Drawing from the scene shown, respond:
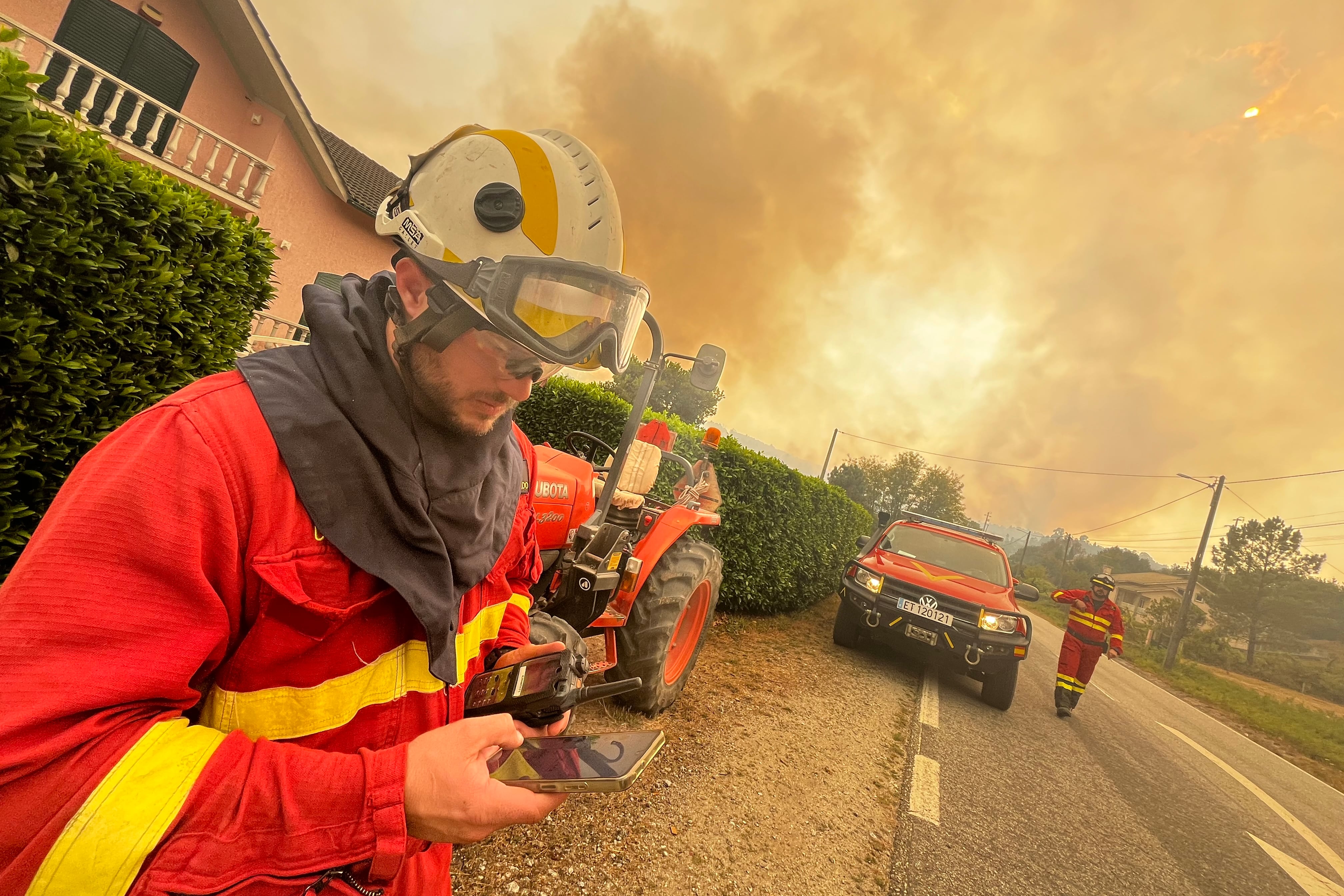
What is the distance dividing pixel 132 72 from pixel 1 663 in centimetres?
1271

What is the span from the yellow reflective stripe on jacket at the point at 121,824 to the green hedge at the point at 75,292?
2.26 m

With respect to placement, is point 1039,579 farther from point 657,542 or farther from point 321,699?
point 321,699

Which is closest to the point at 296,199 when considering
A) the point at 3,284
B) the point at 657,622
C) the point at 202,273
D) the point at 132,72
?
the point at 132,72

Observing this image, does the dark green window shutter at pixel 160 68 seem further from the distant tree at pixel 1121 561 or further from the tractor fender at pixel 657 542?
the distant tree at pixel 1121 561

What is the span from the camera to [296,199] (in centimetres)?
1140

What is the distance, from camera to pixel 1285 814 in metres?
5.92

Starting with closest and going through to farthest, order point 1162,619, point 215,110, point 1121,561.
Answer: point 215,110 → point 1162,619 → point 1121,561

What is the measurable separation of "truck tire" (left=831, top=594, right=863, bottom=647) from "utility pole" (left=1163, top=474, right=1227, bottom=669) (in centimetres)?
2009

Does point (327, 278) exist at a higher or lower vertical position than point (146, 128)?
lower

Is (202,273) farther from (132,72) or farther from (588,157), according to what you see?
(132,72)

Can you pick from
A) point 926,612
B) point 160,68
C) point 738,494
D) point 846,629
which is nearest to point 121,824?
point 926,612

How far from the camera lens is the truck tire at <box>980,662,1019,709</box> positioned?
618cm

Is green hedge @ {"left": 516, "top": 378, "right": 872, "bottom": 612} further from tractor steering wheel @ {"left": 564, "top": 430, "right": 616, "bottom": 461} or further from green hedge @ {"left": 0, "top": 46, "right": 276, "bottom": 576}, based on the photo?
green hedge @ {"left": 0, "top": 46, "right": 276, "bottom": 576}

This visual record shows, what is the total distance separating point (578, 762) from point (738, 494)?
21.2 feet
